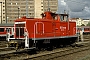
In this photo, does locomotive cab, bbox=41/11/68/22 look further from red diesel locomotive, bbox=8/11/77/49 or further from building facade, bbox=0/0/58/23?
building facade, bbox=0/0/58/23

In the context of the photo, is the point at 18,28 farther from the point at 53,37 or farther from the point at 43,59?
the point at 43,59

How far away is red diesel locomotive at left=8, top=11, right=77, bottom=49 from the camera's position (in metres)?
14.4

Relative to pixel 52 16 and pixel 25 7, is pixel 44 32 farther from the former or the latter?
pixel 25 7

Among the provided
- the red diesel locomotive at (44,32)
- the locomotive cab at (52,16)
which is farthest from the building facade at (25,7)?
the locomotive cab at (52,16)

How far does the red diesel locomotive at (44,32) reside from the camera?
14422mm

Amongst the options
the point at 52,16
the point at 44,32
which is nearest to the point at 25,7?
the point at 52,16

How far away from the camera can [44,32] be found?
16.2 metres

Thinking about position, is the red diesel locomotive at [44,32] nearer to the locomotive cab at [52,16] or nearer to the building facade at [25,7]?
the locomotive cab at [52,16]

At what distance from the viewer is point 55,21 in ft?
57.0

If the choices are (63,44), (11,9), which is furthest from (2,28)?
(11,9)

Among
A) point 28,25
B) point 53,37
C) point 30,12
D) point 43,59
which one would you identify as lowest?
point 43,59

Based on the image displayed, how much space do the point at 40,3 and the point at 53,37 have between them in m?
99.9

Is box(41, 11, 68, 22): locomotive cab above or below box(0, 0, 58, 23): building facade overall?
below

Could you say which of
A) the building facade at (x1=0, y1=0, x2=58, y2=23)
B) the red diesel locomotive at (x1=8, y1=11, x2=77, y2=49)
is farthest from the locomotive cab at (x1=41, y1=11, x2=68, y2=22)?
the building facade at (x1=0, y1=0, x2=58, y2=23)
